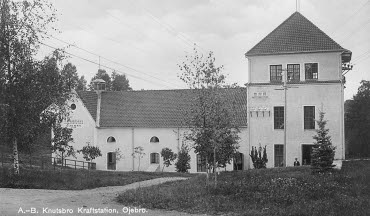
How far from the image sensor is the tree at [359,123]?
51.7 meters

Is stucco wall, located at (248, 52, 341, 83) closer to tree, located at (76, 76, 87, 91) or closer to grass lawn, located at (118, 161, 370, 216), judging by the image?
grass lawn, located at (118, 161, 370, 216)

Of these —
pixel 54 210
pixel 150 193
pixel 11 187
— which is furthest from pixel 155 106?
Result: pixel 54 210

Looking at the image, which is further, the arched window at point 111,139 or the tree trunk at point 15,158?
the arched window at point 111,139

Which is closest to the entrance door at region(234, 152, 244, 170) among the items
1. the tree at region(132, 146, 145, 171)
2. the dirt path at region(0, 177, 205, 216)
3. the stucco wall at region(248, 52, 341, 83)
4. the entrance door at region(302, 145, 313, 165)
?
the entrance door at region(302, 145, 313, 165)

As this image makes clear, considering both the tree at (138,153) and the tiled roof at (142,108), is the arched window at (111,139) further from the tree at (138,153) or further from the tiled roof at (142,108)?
the tree at (138,153)

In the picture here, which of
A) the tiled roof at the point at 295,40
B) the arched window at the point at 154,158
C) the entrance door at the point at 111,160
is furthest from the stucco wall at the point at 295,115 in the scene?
the entrance door at the point at 111,160

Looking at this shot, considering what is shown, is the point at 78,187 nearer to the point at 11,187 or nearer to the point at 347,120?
the point at 11,187

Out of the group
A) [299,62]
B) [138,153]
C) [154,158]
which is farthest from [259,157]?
[138,153]

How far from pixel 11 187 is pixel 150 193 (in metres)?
8.15

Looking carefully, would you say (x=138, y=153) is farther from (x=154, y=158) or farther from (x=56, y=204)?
(x=56, y=204)

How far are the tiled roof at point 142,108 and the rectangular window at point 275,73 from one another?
446cm

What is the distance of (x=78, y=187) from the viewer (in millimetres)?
20391

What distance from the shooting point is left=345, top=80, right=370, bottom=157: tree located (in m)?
51.7

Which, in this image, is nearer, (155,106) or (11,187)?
(11,187)
